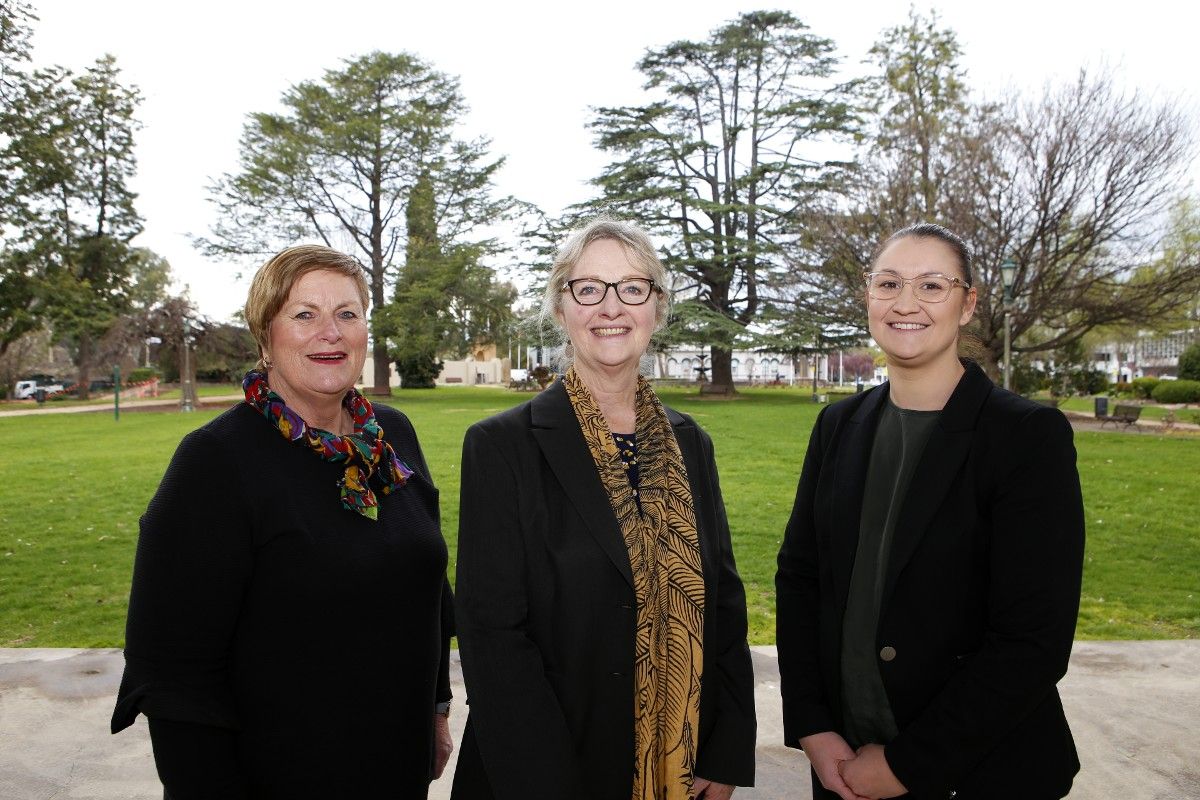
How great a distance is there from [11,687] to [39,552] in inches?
174

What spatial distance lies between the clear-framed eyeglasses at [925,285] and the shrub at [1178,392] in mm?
35509

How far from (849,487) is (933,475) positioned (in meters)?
0.24

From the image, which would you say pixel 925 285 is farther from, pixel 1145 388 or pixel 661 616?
pixel 1145 388

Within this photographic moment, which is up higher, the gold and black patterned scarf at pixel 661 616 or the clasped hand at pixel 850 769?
the gold and black patterned scarf at pixel 661 616

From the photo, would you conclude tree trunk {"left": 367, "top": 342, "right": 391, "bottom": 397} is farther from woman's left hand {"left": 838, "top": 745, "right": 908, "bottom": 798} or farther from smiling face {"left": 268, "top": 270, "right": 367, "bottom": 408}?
woman's left hand {"left": 838, "top": 745, "right": 908, "bottom": 798}

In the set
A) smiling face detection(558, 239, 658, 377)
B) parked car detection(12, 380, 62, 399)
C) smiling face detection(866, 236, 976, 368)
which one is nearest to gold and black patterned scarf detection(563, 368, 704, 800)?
smiling face detection(558, 239, 658, 377)

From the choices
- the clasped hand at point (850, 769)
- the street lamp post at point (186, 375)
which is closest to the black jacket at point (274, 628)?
the clasped hand at point (850, 769)

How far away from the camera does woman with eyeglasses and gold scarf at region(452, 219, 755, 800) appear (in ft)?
5.82

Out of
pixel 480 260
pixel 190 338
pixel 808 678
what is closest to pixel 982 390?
pixel 808 678

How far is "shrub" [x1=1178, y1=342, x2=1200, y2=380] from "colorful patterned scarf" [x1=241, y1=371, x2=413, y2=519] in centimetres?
4076

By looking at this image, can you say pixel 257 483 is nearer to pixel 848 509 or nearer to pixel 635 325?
pixel 635 325

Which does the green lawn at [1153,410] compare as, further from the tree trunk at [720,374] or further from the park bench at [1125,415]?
the tree trunk at [720,374]

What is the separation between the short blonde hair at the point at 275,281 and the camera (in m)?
Answer: 2.09

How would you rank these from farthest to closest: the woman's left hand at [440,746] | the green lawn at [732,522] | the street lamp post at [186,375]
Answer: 1. the street lamp post at [186,375]
2. the green lawn at [732,522]
3. the woman's left hand at [440,746]
